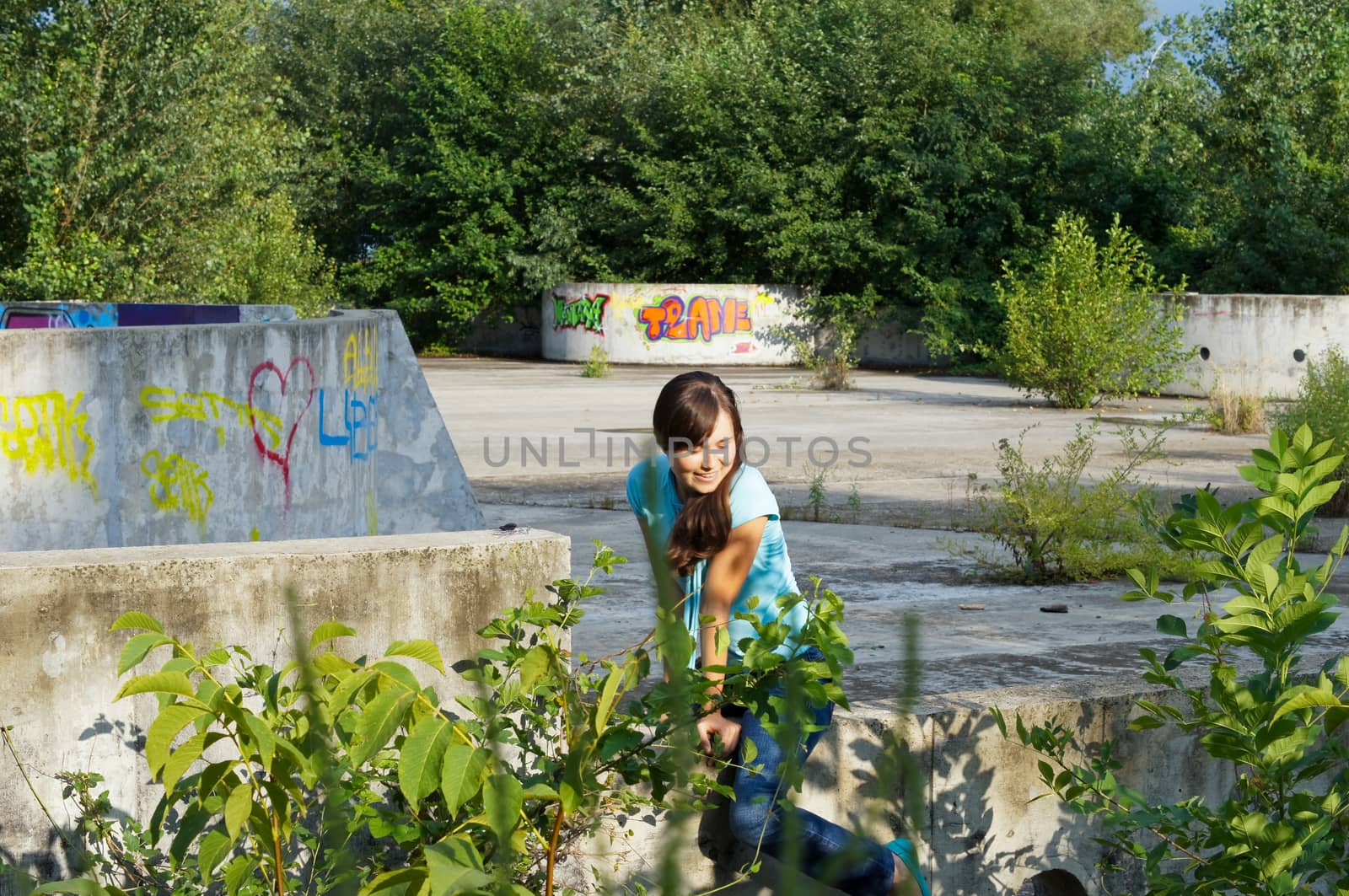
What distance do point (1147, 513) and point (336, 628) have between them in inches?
76.9

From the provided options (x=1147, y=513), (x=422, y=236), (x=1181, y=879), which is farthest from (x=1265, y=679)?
(x=422, y=236)

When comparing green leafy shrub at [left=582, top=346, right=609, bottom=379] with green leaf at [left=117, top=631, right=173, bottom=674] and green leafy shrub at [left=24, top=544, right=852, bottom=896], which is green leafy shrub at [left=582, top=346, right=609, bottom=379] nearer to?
green leafy shrub at [left=24, top=544, right=852, bottom=896]

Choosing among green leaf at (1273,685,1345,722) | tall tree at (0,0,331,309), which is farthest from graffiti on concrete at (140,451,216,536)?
tall tree at (0,0,331,309)

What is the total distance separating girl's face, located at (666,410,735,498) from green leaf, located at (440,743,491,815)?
107 cm

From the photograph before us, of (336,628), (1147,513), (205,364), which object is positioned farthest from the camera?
(205,364)

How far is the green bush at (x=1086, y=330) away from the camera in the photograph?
60.2ft

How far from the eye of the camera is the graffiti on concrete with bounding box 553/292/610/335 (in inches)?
1238

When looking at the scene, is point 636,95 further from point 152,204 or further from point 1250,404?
point 1250,404

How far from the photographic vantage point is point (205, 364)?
22.8 feet

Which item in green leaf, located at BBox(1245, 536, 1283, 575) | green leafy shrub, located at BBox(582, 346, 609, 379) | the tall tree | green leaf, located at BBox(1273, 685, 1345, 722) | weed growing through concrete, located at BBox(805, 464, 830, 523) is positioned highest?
the tall tree

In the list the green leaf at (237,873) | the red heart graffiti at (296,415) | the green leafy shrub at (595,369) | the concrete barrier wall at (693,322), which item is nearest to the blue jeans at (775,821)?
the green leaf at (237,873)

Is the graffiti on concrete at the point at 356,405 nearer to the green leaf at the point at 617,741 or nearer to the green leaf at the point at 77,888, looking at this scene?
the green leaf at the point at 617,741

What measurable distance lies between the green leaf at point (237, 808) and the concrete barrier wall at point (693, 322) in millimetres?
28333

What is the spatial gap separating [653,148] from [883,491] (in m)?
22.9
